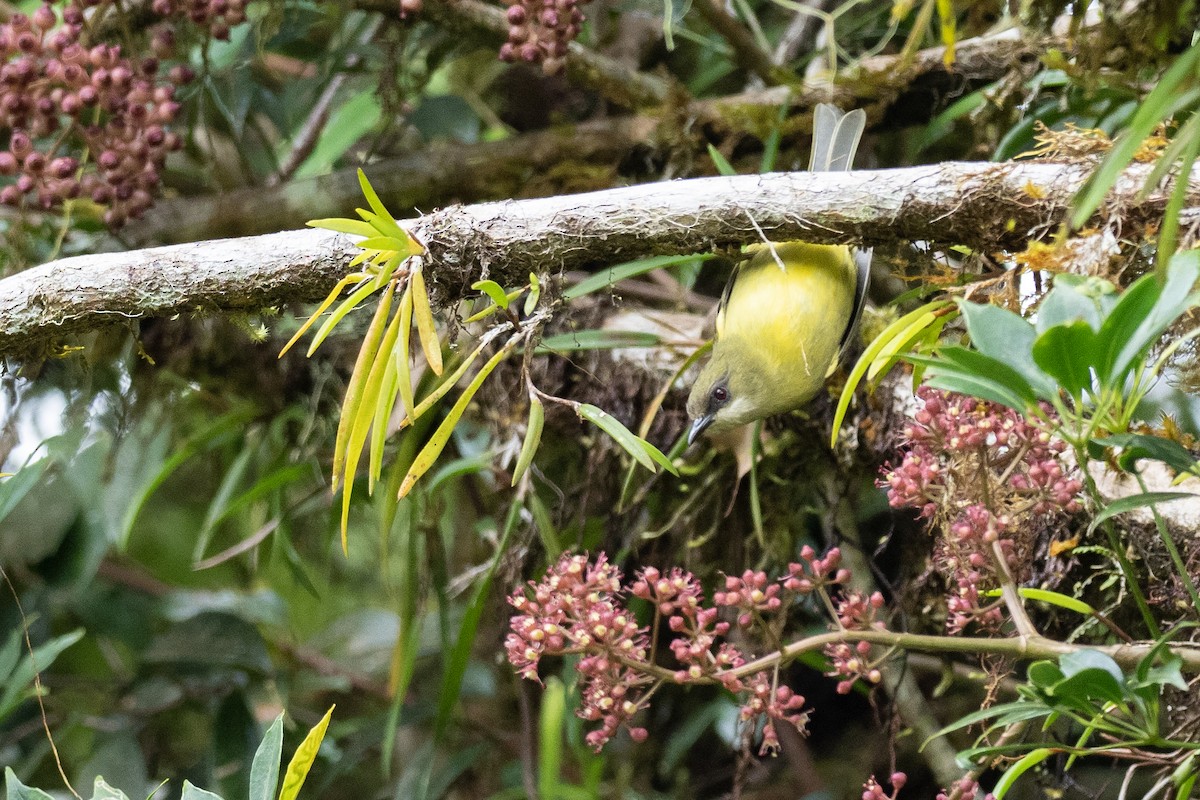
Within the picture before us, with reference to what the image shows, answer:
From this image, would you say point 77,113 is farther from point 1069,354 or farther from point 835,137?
point 1069,354

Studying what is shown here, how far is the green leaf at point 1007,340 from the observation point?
1.03 metres

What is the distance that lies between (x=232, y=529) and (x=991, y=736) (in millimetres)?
2434

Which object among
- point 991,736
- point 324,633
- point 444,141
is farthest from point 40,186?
point 991,736

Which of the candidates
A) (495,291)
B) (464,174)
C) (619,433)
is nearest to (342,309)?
(495,291)

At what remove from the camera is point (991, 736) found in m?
1.81

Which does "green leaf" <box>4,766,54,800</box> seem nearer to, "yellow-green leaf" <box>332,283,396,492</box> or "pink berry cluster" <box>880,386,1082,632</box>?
"yellow-green leaf" <box>332,283,396,492</box>

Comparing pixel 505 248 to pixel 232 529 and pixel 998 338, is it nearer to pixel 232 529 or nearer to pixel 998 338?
pixel 998 338

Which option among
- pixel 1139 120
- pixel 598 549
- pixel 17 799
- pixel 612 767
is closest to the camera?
pixel 1139 120

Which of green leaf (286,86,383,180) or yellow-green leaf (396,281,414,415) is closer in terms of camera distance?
yellow-green leaf (396,281,414,415)

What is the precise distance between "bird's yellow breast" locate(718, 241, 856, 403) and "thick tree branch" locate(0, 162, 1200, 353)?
416 millimetres

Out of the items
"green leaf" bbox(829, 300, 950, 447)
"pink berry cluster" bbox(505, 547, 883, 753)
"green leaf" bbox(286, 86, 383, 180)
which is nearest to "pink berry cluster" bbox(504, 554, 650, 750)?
"pink berry cluster" bbox(505, 547, 883, 753)

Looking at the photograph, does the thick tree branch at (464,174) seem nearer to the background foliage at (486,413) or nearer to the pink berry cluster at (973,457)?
the background foliage at (486,413)

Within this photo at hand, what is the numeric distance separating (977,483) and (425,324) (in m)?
0.80

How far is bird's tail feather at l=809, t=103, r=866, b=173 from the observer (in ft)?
6.54
